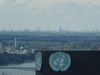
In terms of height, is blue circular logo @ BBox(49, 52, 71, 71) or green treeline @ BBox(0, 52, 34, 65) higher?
blue circular logo @ BBox(49, 52, 71, 71)

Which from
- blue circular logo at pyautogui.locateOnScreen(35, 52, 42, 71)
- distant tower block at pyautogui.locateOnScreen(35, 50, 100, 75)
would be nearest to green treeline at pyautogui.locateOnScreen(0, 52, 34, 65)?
blue circular logo at pyautogui.locateOnScreen(35, 52, 42, 71)

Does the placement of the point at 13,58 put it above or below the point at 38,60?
below

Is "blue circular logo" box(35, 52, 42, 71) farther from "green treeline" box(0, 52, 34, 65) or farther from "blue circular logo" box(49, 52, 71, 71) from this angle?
"green treeline" box(0, 52, 34, 65)

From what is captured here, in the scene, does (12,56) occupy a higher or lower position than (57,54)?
lower

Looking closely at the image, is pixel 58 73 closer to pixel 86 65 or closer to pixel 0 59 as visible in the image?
pixel 86 65

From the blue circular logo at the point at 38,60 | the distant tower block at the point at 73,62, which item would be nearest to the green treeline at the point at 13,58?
the blue circular logo at the point at 38,60

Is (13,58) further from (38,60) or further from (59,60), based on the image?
(59,60)

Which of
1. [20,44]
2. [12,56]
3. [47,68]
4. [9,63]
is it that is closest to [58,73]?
[47,68]

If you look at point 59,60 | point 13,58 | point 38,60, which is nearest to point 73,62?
point 59,60
